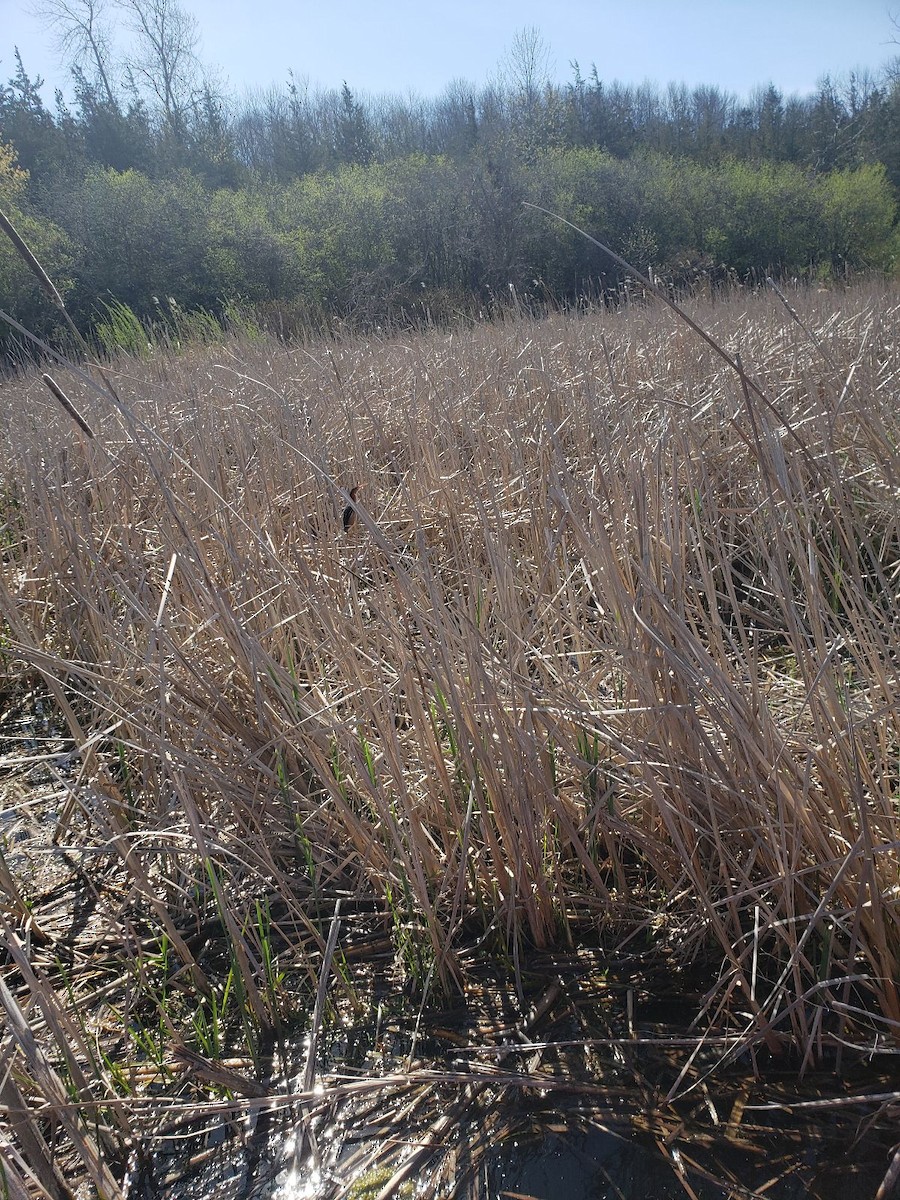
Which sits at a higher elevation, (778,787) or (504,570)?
(504,570)

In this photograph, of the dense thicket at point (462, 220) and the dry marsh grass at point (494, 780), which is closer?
the dry marsh grass at point (494, 780)

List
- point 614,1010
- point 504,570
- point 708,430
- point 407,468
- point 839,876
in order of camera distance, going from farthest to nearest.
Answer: point 407,468 < point 708,430 < point 504,570 < point 614,1010 < point 839,876

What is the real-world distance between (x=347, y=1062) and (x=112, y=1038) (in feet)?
1.26

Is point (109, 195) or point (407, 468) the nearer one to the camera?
point (407, 468)

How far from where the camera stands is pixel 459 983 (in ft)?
4.19

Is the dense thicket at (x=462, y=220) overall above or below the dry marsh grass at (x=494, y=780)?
above

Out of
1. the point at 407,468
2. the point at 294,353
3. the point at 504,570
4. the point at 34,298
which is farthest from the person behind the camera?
the point at 34,298

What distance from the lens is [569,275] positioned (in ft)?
45.3

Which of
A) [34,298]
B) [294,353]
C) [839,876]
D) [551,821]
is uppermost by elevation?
[34,298]

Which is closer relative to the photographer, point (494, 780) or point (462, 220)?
point (494, 780)

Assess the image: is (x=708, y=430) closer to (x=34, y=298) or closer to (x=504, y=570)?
(x=504, y=570)

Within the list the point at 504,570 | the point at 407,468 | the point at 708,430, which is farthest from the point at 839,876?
the point at 407,468

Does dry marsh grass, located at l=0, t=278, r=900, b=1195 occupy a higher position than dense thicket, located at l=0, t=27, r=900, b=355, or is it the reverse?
dense thicket, located at l=0, t=27, r=900, b=355

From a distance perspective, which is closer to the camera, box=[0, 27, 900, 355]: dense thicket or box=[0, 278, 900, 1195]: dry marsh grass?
box=[0, 278, 900, 1195]: dry marsh grass
